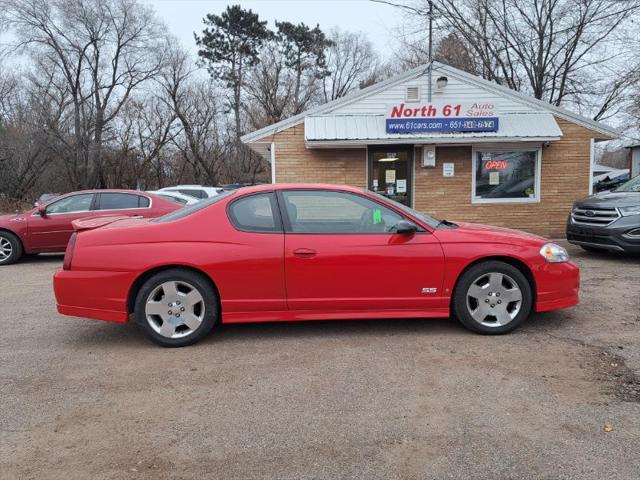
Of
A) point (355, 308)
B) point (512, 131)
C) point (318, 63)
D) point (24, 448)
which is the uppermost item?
point (318, 63)

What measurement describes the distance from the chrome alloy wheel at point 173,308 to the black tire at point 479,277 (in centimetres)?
239

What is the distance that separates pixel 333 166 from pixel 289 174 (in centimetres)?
108

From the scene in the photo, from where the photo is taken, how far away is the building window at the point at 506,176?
38.5 ft

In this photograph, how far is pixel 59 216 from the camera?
963 cm

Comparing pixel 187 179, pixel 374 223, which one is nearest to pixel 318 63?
pixel 187 179

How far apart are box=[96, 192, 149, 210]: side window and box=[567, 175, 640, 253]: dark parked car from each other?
8364mm

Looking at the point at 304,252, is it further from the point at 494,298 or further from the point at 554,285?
the point at 554,285

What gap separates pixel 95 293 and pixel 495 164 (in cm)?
1006

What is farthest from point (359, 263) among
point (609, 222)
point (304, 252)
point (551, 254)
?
point (609, 222)

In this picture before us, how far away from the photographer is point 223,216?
175 inches

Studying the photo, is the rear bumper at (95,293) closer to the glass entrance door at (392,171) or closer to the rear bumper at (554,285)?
the rear bumper at (554,285)

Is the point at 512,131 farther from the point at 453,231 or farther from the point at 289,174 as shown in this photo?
the point at 453,231

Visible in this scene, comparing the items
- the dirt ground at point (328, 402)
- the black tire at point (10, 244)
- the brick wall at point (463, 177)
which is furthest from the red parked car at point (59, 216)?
the dirt ground at point (328, 402)

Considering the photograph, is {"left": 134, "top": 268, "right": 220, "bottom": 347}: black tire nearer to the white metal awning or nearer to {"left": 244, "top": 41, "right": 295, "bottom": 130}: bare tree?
the white metal awning
